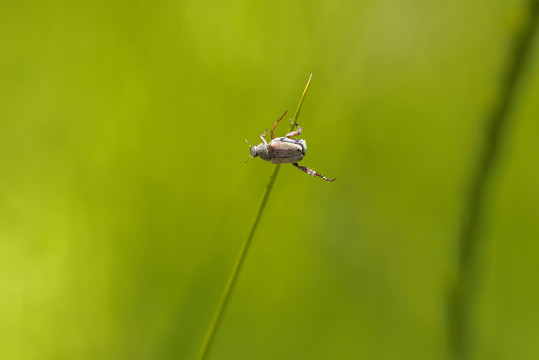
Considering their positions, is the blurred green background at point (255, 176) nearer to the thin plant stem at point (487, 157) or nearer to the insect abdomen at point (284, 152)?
the insect abdomen at point (284, 152)

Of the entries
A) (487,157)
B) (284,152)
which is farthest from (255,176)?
(487,157)

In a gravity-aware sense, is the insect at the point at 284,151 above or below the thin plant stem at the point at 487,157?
above

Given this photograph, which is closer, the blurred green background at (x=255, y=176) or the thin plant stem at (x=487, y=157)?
the thin plant stem at (x=487, y=157)

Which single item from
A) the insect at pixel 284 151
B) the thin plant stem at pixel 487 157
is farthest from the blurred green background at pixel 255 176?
the thin plant stem at pixel 487 157

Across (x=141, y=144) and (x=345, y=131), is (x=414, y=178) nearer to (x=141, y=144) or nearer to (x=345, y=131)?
(x=345, y=131)

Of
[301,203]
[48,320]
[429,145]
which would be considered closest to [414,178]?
[429,145]

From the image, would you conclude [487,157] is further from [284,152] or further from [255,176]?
[255,176]

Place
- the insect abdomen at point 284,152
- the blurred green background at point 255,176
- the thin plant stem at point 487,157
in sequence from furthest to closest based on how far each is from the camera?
the blurred green background at point 255,176 → the insect abdomen at point 284,152 → the thin plant stem at point 487,157

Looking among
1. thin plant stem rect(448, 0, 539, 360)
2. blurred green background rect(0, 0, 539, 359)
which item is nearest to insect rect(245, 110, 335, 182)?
blurred green background rect(0, 0, 539, 359)

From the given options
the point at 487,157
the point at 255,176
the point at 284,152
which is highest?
the point at 284,152
